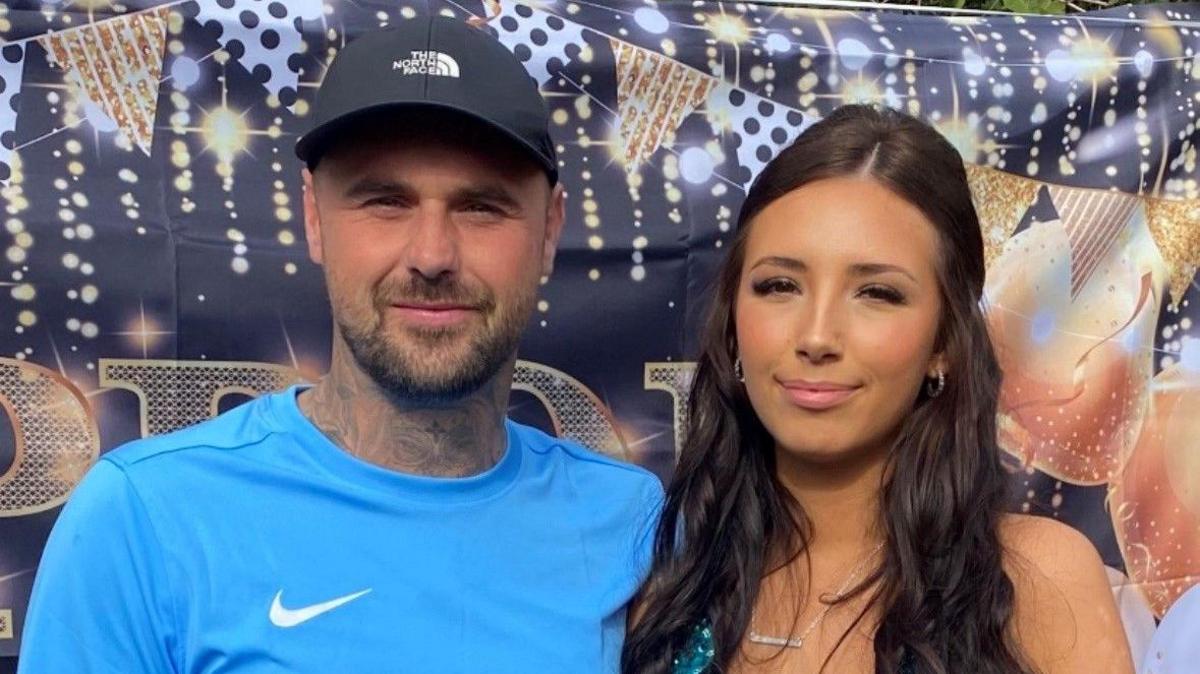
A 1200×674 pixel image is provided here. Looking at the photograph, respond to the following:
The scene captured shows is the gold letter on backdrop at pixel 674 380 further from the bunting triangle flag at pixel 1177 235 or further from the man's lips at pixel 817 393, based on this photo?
the bunting triangle flag at pixel 1177 235

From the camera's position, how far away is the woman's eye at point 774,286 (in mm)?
1868

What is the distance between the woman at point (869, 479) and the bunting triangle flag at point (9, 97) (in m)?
1.49

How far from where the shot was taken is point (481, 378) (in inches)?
69.9

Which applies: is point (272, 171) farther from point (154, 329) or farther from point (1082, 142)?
point (1082, 142)

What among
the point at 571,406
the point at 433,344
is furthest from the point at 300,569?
the point at 571,406

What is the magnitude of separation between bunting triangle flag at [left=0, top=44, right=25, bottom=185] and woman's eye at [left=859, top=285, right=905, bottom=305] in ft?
5.65

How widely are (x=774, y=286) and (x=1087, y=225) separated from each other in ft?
4.93

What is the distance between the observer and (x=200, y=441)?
170 centimetres

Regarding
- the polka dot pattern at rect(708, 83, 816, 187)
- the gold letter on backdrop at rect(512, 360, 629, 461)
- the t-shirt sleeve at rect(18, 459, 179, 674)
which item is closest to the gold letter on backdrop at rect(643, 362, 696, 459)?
the gold letter on backdrop at rect(512, 360, 629, 461)

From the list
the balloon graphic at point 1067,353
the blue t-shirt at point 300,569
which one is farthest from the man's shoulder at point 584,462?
the balloon graphic at point 1067,353

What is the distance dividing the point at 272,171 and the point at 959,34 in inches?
66.9

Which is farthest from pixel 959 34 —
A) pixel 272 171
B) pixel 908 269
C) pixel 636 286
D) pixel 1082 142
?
pixel 272 171

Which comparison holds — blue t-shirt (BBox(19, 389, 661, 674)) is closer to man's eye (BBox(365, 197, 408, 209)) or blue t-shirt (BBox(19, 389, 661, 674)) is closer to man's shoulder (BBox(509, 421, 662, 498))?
man's shoulder (BBox(509, 421, 662, 498))

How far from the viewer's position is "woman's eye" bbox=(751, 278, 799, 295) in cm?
187
